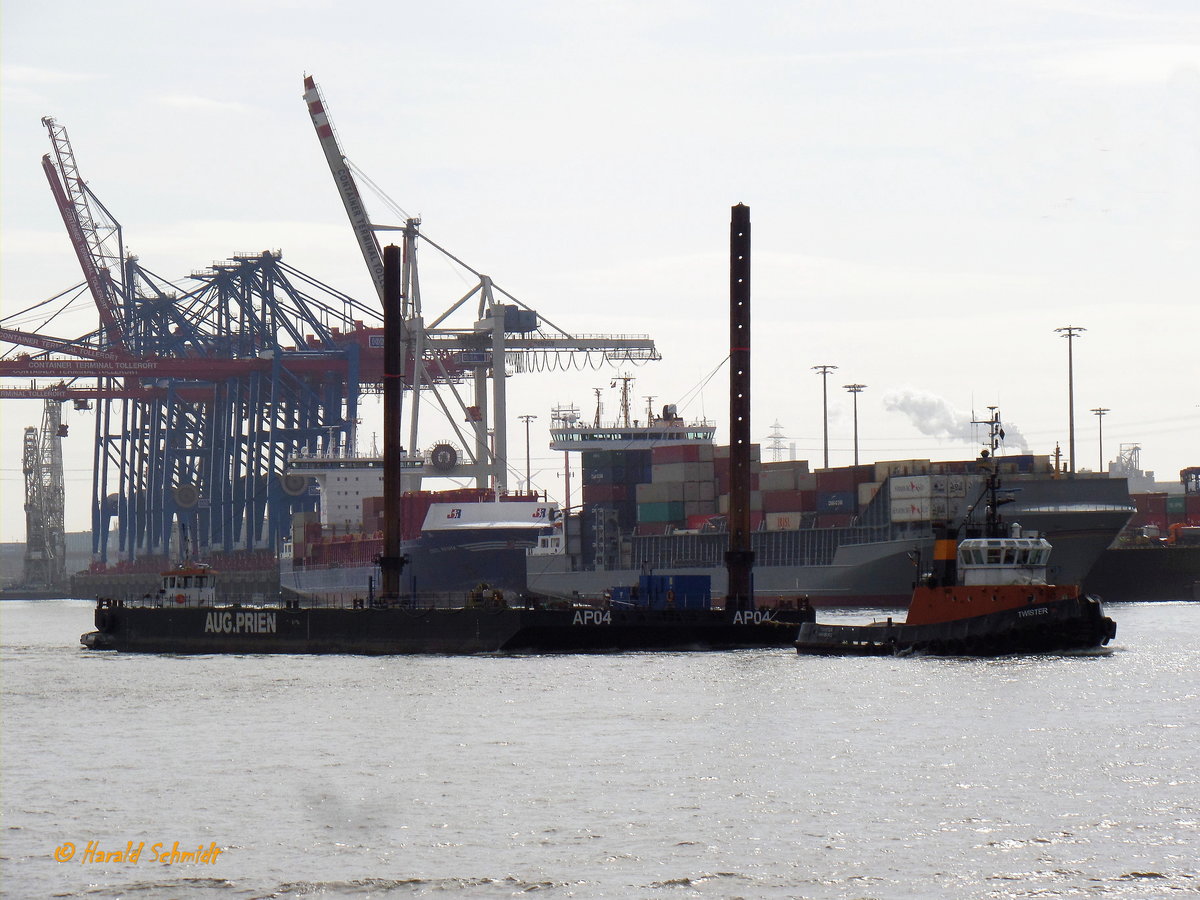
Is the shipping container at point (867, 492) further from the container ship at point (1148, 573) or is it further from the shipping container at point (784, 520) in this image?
the container ship at point (1148, 573)

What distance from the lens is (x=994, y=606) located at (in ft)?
157

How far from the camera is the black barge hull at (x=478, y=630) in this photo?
2178 inches

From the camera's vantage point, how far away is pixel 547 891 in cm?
2117

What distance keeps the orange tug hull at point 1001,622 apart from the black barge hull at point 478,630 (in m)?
7.10

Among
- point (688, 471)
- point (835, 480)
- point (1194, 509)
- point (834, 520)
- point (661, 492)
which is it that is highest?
point (688, 471)

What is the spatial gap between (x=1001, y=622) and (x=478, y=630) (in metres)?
17.7

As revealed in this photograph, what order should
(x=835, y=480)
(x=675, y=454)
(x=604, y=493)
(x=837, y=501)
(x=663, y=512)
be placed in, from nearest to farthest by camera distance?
(x=837, y=501) < (x=835, y=480) < (x=675, y=454) < (x=663, y=512) < (x=604, y=493)

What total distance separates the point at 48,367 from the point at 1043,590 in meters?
94.1

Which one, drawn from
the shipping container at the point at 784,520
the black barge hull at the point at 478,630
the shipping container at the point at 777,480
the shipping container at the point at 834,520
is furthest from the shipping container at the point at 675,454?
the black barge hull at the point at 478,630

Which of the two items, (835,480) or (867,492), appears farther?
(835,480)

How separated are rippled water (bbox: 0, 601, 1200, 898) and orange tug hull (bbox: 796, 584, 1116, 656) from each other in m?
1.05

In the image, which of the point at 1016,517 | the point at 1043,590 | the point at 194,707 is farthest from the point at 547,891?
the point at 1016,517

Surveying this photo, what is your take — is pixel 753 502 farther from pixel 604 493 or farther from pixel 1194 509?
pixel 1194 509

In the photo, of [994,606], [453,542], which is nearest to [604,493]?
[453,542]
